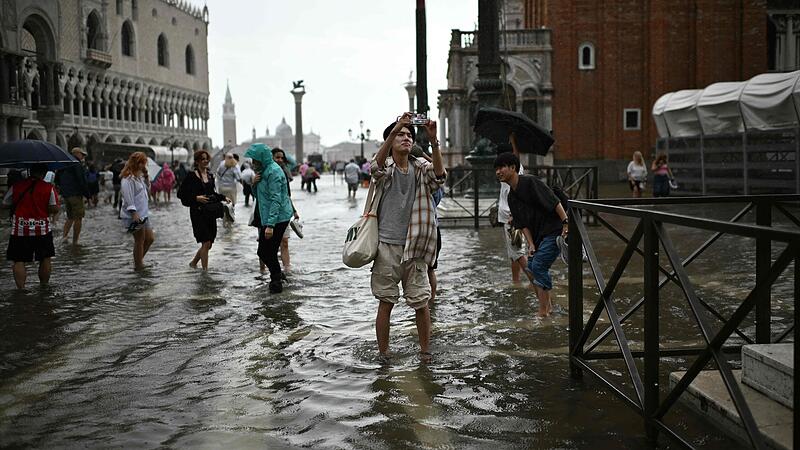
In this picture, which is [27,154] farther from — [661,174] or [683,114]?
[683,114]

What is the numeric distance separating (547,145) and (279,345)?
5068mm

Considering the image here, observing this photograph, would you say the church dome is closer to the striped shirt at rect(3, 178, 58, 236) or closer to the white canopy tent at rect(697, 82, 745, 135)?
the white canopy tent at rect(697, 82, 745, 135)

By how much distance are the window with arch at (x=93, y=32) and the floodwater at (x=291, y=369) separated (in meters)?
65.3

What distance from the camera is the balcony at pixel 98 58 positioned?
2677 inches

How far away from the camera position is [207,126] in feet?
333

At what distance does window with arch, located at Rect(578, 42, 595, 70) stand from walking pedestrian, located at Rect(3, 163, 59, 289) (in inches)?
1185

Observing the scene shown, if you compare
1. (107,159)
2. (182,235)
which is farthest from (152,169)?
(107,159)

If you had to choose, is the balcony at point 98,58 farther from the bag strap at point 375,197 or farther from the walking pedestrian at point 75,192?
the bag strap at point 375,197

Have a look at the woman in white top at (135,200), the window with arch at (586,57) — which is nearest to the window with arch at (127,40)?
the window with arch at (586,57)

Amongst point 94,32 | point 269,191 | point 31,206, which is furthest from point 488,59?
point 94,32

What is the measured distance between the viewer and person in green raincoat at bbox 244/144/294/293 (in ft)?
31.0

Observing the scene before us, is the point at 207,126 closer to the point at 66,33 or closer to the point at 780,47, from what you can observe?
the point at 66,33

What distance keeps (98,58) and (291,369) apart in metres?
68.7

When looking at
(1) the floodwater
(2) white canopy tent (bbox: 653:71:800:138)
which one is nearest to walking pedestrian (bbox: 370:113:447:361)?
(1) the floodwater
